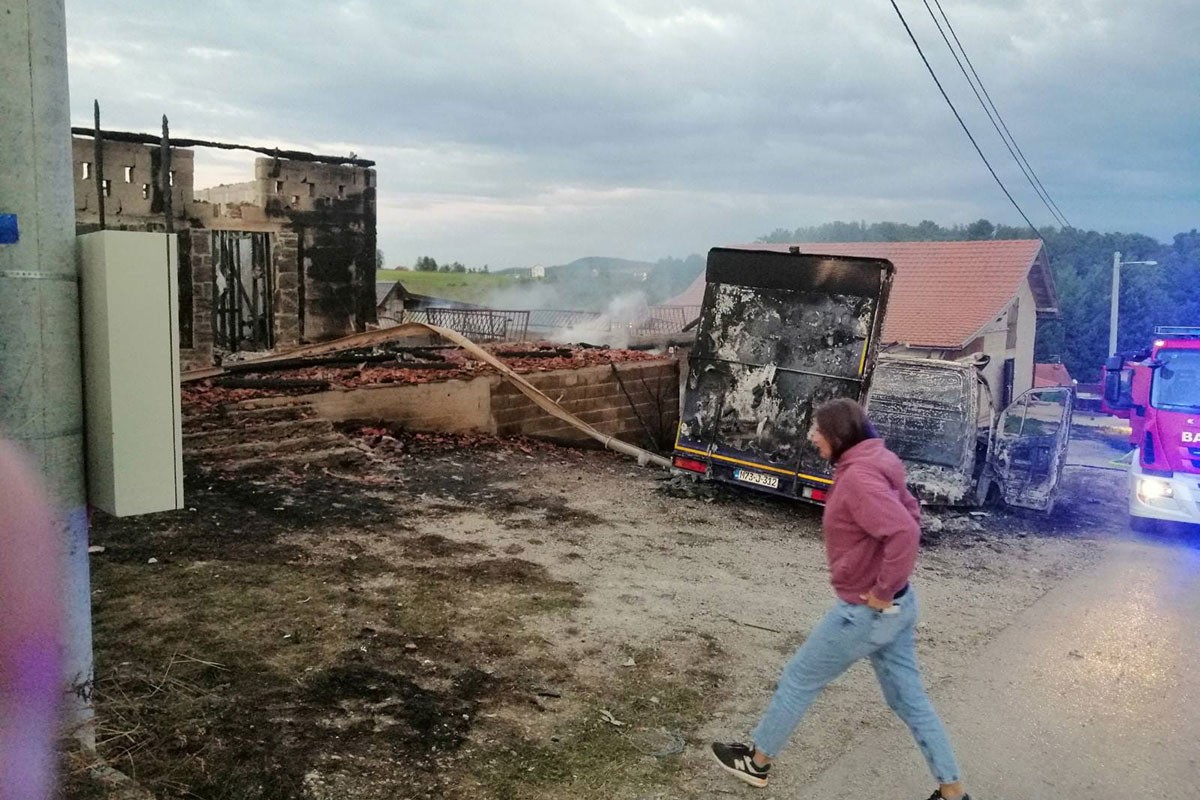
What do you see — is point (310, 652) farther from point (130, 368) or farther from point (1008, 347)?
point (1008, 347)

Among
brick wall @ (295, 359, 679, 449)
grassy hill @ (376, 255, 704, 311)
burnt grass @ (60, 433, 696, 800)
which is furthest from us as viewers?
grassy hill @ (376, 255, 704, 311)

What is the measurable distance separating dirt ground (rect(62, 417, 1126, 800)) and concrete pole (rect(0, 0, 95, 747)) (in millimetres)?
941

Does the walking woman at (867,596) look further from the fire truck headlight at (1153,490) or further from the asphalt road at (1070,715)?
the fire truck headlight at (1153,490)

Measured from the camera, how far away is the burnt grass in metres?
3.76

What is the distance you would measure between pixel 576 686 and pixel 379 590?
1.98m

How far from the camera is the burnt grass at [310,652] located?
3.76m

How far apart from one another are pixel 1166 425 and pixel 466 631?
8.96 m

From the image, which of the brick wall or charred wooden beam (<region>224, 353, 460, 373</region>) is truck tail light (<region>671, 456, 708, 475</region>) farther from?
charred wooden beam (<region>224, 353, 460, 373</region>)

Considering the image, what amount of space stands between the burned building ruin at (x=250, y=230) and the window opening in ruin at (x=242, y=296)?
0.02 m

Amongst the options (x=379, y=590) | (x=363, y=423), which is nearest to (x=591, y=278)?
(x=363, y=423)

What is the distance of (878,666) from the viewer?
3.89 meters

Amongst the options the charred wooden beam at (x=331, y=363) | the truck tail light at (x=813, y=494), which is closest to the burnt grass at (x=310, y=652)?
the charred wooden beam at (x=331, y=363)

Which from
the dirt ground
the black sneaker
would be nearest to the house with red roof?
the dirt ground

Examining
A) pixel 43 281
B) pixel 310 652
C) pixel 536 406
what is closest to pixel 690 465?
pixel 536 406
